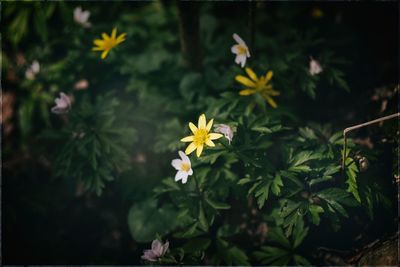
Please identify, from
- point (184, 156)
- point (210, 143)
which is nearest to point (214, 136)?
point (210, 143)

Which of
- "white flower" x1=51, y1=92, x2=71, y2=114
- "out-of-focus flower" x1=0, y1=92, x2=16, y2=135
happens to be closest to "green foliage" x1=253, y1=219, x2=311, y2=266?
"white flower" x1=51, y1=92, x2=71, y2=114

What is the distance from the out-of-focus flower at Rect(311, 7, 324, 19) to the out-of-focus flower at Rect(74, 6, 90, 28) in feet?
7.63

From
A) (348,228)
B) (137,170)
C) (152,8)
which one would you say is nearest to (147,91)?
(137,170)

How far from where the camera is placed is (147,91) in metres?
3.38

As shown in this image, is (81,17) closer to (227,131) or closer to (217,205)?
(227,131)

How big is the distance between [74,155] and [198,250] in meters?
1.27

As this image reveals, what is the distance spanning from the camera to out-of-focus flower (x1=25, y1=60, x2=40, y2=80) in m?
3.58

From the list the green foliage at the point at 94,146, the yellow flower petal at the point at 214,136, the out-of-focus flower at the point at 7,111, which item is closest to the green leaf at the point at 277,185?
the yellow flower petal at the point at 214,136

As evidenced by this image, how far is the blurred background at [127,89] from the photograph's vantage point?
3.21m

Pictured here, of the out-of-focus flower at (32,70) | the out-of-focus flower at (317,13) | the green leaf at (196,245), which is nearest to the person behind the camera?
the green leaf at (196,245)

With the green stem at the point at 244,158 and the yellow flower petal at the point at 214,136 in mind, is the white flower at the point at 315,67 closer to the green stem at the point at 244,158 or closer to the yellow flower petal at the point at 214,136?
the green stem at the point at 244,158

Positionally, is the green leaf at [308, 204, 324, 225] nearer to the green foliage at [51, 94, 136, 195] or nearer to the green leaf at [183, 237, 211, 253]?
the green leaf at [183, 237, 211, 253]

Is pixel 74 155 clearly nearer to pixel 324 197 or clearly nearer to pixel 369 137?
pixel 324 197

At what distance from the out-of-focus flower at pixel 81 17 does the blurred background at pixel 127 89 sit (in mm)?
77
